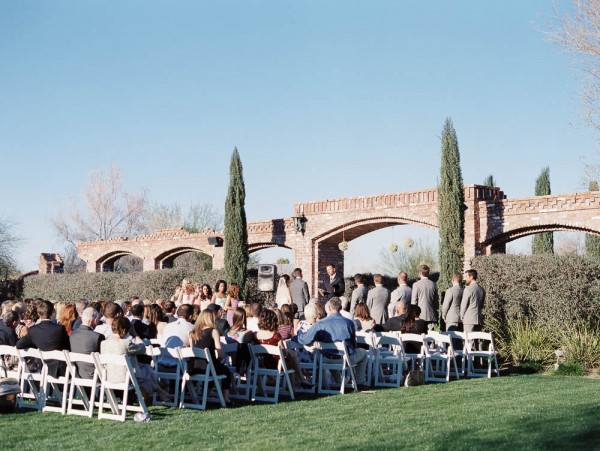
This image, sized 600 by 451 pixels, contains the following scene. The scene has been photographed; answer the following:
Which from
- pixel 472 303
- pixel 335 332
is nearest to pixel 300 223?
pixel 472 303

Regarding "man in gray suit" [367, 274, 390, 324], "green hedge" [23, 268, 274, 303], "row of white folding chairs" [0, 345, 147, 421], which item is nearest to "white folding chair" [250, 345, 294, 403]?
"row of white folding chairs" [0, 345, 147, 421]

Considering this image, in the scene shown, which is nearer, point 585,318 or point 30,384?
point 30,384

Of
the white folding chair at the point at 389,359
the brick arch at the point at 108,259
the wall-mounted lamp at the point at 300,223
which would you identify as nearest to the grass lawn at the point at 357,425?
the white folding chair at the point at 389,359

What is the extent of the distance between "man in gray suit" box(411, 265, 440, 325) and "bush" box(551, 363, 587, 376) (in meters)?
2.25

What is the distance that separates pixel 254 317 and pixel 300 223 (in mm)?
15504

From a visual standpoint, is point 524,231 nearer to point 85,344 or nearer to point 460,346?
point 460,346

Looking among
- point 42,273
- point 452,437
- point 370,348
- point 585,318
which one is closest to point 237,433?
point 452,437

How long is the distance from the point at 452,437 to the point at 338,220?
1811 cm

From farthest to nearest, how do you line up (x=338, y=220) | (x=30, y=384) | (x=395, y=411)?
(x=338, y=220) → (x=30, y=384) → (x=395, y=411)

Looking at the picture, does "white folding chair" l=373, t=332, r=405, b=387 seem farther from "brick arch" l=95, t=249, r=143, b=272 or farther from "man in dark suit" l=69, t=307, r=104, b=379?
"brick arch" l=95, t=249, r=143, b=272

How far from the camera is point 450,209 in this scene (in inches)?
821

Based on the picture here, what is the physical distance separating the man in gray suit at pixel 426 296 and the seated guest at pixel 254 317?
3.99 metres

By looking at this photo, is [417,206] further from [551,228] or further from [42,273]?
[42,273]

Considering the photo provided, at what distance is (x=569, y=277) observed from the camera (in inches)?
577
